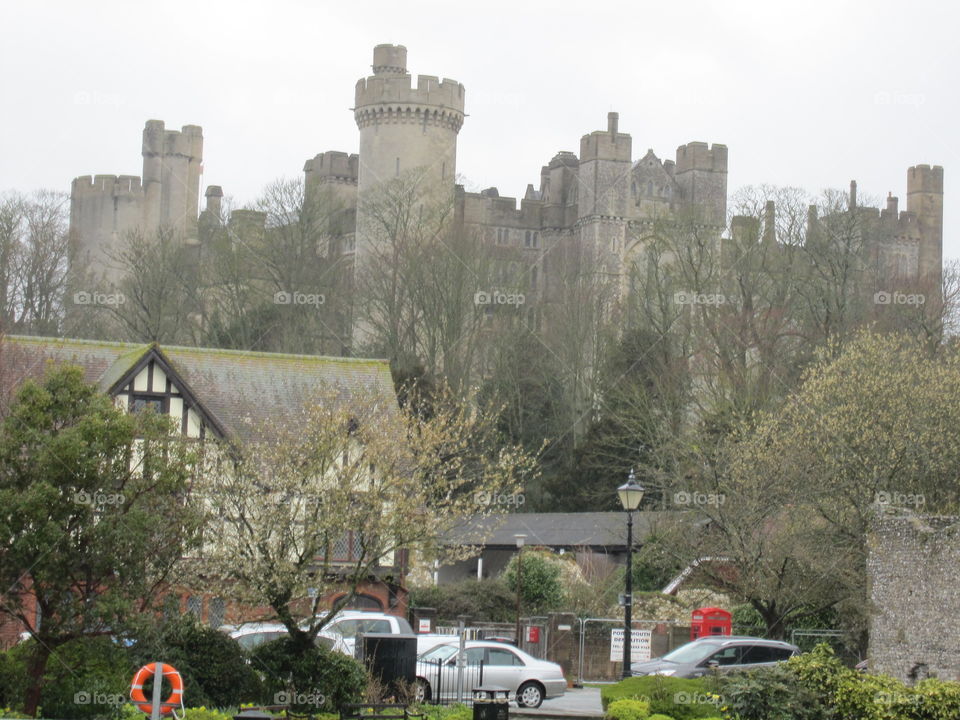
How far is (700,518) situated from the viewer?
1444 inches

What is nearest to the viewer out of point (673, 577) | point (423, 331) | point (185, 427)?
point (185, 427)

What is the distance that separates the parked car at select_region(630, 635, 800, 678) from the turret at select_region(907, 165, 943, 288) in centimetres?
8085

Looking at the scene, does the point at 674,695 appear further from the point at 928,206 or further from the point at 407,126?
the point at 928,206

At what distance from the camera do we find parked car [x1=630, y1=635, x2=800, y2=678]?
27.0 meters

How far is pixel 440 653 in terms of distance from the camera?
26.8 m

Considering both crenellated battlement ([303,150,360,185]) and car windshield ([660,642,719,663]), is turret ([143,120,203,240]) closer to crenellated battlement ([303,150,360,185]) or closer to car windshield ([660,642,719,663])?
crenellated battlement ([303,150,360,185])

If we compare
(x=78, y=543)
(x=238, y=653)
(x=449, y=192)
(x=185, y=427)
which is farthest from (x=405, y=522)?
(x=449, y=192)

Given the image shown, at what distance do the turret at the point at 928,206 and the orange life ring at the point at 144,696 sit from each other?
92.7 metres

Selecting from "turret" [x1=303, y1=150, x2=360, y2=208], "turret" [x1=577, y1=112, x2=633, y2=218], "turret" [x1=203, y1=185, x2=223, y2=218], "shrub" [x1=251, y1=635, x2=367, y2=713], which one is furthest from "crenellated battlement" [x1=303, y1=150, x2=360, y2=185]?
"shrub" [x1=251, y1=635, x2=367, y2=713]

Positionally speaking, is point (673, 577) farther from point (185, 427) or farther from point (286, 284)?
point (286, 284)

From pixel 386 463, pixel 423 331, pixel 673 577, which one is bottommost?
pixel 673 577

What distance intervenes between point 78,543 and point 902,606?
14.4 m

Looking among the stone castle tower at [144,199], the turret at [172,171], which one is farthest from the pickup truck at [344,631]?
the turret at [172,171]

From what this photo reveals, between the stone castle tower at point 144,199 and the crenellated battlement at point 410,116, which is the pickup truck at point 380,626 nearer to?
the crenellated battlement at point 410,116
